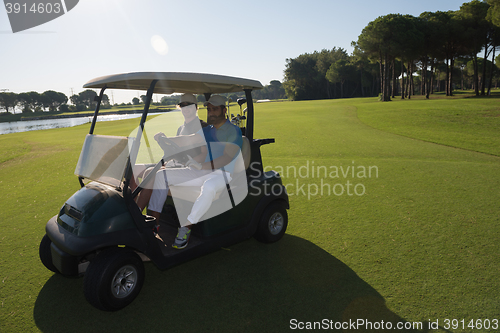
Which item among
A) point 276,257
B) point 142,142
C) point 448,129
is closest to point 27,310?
point 142,142

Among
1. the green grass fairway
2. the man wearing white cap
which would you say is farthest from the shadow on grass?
the man wearing white cap

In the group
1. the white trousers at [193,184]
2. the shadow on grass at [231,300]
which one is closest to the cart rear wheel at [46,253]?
the shadow on grass at [231,300]

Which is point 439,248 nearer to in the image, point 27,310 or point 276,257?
point 276,257

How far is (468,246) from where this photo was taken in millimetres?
3572

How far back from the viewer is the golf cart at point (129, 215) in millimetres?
2547

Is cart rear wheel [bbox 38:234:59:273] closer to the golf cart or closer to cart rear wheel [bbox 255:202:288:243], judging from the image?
the golf cart

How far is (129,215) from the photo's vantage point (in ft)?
8.88

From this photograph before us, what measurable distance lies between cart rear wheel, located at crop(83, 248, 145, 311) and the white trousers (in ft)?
1.99

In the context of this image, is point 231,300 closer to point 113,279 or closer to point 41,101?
point 113,279

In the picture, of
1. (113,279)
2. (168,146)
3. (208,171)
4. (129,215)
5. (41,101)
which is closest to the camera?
(113,279)

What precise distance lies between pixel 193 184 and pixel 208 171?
25 centimetres

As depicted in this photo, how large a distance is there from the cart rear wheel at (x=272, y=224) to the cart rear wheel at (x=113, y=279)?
150 centimetres

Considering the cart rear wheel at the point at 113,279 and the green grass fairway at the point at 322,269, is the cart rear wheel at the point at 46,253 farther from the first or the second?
the cart rear wheel at the point at 113,279

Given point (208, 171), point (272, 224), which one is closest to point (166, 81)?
point (208, 171)
